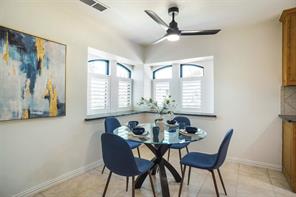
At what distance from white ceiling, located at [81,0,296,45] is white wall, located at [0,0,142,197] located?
0.40 metres

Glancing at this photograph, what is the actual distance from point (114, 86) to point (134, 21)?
4.73 feet

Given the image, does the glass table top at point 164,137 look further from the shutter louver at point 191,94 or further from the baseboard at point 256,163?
the shutter louver at point 191,94

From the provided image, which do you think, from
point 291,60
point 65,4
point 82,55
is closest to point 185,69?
point 291,60

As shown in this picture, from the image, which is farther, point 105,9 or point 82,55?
point 82,55

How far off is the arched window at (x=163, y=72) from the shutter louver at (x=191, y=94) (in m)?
0.48

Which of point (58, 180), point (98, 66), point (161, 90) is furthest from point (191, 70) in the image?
point (58, 180)

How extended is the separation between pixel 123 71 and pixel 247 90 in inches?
107

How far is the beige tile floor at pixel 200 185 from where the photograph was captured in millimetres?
2256

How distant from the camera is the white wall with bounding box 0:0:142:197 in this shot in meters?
2.05

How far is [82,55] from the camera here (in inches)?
114

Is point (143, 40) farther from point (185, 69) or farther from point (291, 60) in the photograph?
point (291, 60)

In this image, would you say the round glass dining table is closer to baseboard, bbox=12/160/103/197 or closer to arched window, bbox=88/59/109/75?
baseboard, bbox=12/160/103/197

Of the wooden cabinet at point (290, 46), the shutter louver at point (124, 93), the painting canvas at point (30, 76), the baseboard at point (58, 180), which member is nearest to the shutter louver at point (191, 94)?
the shutter louver at point (124, 93)

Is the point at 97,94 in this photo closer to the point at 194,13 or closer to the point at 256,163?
the point at 194,13
